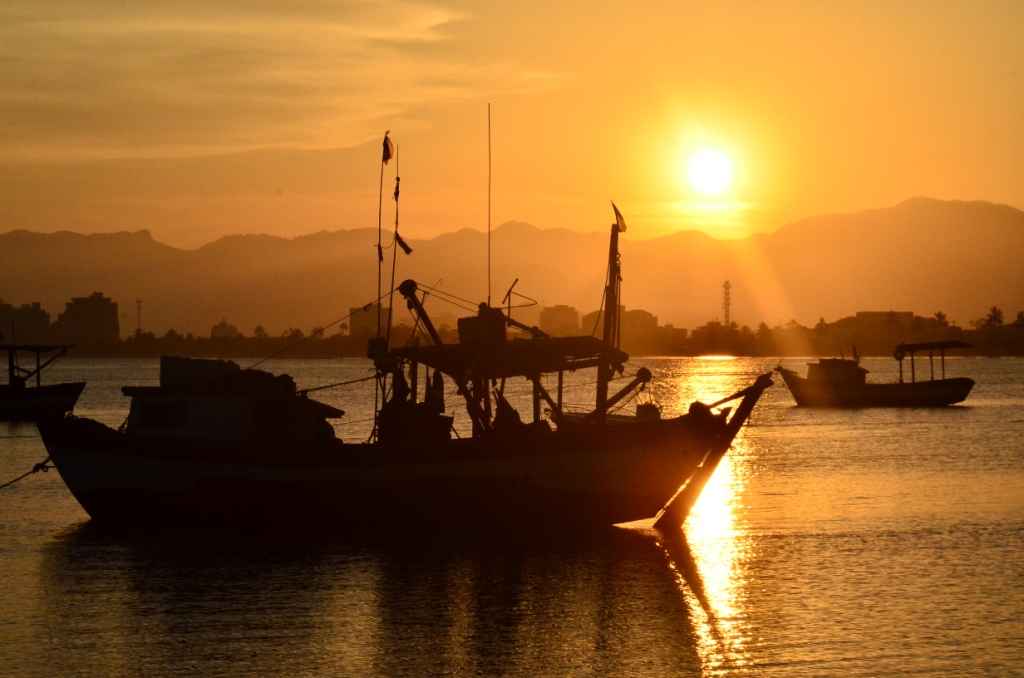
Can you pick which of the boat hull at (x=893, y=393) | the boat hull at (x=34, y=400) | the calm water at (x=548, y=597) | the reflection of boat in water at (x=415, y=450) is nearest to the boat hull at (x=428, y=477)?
the reflection of boat in water at (x=415, y=450)

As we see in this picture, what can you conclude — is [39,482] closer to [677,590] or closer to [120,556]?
[120,556]

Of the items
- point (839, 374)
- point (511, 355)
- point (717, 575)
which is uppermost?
point (511, 355)

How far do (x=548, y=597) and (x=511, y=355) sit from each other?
10012mm

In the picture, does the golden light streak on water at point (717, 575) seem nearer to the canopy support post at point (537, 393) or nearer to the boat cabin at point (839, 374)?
the canopy support post at point (537, 393)

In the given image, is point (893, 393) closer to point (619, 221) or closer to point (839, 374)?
point (839, 374)

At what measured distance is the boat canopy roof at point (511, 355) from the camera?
42.4 metres

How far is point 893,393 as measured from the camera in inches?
5221

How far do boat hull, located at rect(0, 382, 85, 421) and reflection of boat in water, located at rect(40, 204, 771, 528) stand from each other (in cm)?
6488

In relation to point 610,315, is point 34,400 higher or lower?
lower

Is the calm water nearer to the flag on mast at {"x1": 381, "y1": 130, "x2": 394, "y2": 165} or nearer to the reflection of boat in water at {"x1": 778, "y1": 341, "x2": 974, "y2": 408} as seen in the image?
the flag on mast at {"x1": 381, "y1": 130, "x2": 394, "y2": 165}

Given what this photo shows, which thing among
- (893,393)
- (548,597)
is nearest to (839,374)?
(893,393)

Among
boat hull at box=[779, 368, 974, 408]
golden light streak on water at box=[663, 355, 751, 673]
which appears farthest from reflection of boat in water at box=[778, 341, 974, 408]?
golden light streak on water at box=[663, 355, 751, 673]

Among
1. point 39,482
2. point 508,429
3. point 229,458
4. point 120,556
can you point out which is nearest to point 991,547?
point 508,429

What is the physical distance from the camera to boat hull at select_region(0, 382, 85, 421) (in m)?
106
